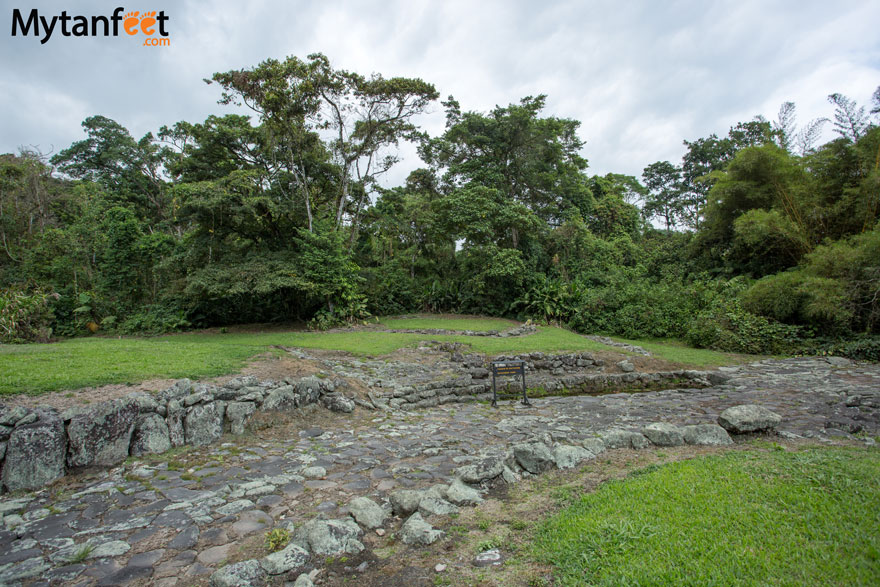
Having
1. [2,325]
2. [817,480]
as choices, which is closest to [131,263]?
[2,325]

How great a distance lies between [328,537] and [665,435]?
4.19 meters

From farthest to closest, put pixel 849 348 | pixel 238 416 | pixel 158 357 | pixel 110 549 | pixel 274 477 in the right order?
pixel 849 348, pixel 158 357, pixel 238 416, pixel 274 477, pixel 110 549

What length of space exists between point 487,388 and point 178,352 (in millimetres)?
6905

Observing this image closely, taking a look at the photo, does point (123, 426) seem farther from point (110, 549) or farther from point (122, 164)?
point (122, 164)

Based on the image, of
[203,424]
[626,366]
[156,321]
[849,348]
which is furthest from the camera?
[156,321]

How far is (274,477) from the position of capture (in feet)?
13.7

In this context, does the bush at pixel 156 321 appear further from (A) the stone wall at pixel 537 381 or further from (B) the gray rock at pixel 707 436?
(B) the gray rock at pixel 707 436

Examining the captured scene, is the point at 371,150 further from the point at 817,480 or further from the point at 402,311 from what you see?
the point at 817,480

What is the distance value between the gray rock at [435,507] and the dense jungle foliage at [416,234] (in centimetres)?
1336

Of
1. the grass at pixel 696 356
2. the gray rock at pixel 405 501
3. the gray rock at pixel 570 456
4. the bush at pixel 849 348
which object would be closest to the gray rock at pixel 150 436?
the gray rock at pixel 405 501

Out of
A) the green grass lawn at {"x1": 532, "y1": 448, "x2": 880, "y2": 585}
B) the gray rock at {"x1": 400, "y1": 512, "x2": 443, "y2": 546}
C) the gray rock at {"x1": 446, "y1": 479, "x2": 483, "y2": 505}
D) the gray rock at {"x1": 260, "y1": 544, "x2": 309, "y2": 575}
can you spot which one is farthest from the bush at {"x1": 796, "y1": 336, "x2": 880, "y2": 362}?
the gray rock at {"x1": 260, "y1": 544, "x2": 309, "y2": 575}

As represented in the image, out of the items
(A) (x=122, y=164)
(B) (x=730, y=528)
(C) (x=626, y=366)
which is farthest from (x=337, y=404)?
(A) (x=122, y=164)

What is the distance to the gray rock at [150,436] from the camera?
15.2 ft

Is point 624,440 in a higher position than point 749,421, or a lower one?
lower
